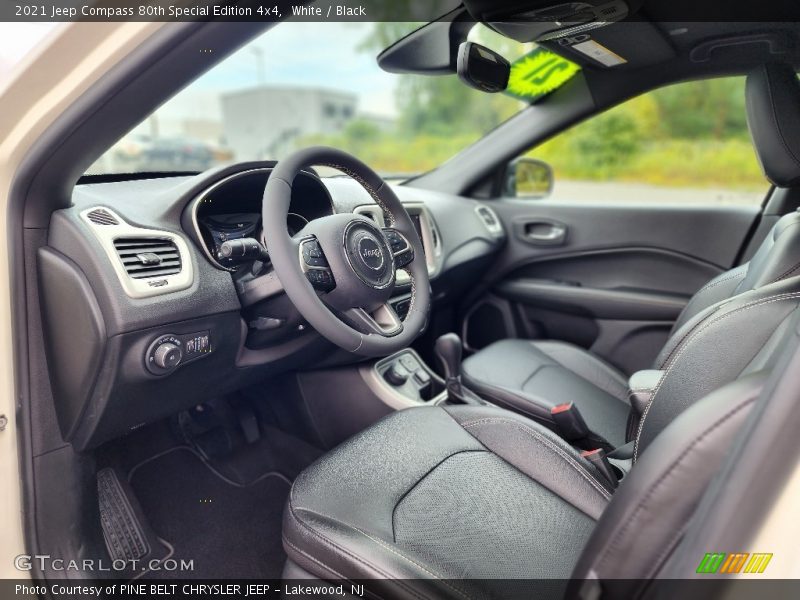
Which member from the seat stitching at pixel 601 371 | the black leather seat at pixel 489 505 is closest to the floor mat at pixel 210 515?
the black leather seat at pixel 489 505

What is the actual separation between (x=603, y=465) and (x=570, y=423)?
269 mm

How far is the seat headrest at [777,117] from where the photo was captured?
1593 millimetres

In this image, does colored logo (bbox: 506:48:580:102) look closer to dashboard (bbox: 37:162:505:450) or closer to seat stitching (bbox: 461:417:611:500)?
dashboard (bbox: 37:162:505:450)

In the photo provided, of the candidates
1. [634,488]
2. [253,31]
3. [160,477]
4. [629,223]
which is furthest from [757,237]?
[160,477]

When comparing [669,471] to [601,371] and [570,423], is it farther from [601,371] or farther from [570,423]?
[601,371]

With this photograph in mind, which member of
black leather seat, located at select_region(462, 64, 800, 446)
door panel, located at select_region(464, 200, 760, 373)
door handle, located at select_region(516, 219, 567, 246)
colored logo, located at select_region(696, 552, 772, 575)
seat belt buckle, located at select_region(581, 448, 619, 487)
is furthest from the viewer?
door handle, located at select_region(516, 219, 567, 246)

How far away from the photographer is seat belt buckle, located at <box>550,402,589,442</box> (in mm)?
1562

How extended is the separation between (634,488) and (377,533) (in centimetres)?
51

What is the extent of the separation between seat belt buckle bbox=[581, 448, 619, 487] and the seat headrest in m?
0.99

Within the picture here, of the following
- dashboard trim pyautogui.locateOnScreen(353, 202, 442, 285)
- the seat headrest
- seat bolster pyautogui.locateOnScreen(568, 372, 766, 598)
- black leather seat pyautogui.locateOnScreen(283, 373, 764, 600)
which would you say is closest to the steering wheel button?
black leather seat pyautogui.locateOnScreen(283, 373, 764, 600)

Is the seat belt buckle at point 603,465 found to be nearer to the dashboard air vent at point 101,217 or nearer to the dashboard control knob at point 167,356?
the dashboard control knob at point 167,356

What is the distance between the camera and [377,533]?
41.7 inches

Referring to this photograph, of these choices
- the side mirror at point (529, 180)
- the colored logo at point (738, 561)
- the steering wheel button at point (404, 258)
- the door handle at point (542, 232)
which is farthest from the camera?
the side mirror at point (529, 180)

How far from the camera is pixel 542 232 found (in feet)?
8.71
